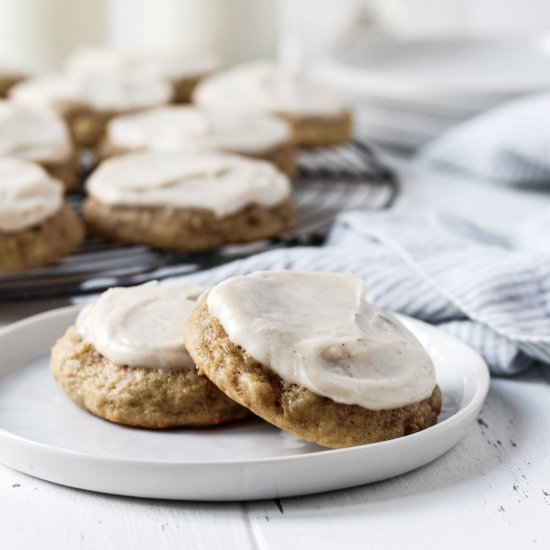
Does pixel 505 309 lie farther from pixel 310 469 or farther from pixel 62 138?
pixel 62 138

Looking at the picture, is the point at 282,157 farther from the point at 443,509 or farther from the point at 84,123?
the point at 443,509

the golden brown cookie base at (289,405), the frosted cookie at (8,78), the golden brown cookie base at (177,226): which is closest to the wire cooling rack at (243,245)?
the golden brown cookie base at (177,226)

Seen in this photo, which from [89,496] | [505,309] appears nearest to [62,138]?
[505,309]

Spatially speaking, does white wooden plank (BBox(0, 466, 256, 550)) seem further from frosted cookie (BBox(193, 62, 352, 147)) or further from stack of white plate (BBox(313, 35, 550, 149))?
stack of white plate (BBox(313, 35, 550, 149))

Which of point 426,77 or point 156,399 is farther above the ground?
point 156,399

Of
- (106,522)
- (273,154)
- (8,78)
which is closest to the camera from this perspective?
(106,522)

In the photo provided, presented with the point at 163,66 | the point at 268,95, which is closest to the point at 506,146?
the point at 268,95

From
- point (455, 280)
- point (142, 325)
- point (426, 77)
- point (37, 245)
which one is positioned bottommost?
point (426, 77)

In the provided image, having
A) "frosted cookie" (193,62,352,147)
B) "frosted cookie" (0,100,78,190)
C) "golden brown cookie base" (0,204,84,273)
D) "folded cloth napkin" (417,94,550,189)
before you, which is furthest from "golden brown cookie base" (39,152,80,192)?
"folded cloth napkin" (417,94,550,189)

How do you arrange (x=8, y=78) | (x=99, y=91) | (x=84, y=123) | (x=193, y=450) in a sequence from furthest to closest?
1. (x=8, y=78)
2. (x=99, y=91)
3. (x=84, y=123)
4. (x=193, y=450)
